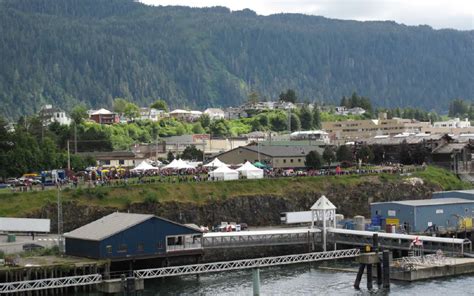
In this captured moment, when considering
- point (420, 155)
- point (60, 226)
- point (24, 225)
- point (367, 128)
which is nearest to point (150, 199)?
point (60, 226)

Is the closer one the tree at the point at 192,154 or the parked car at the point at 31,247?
the parked car at the point at 31,247

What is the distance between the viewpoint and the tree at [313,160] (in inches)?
4419

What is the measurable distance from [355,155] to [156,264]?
212ft

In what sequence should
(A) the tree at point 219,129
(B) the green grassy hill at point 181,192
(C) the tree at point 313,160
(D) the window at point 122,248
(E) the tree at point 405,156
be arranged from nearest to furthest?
(D) the window at point 122,248 < (B) the green grassy hill at point 181,192 < (C) the tree at point 313,160 < (E) the tree at point 405,156 < (A) the tree at point 219,129

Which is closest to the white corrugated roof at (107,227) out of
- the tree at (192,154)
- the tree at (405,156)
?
the tree at (405,156)

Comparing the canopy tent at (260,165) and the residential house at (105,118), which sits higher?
the residential house at (105,118)

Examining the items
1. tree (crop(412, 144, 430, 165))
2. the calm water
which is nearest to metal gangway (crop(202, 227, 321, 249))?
the calm water

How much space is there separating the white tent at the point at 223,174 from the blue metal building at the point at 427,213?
757 inches

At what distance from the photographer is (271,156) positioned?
11538 centimetres

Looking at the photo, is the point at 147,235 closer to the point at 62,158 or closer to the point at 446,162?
the point at 62,158

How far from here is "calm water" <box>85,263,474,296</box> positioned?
58.0m

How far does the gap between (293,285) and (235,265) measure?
5337 millimetres

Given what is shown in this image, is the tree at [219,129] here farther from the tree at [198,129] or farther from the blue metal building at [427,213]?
the blue metal building at [427,213]

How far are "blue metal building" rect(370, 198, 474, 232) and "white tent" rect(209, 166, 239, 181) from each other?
63.1 ft
